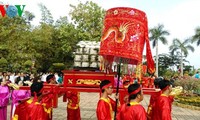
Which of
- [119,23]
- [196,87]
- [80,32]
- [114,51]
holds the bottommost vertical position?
[196,87]

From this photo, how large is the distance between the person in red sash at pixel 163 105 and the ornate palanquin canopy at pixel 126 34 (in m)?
0.76

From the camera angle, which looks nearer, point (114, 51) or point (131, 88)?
point (131, 88)

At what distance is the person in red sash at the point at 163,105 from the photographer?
17.8ft

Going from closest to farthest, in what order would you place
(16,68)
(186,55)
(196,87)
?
(196,87) < (16,68) < (186,55)

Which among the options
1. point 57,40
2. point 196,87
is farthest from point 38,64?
point 196,87

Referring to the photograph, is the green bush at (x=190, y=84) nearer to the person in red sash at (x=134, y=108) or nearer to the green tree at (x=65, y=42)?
the green tree at (x=65, y=42)

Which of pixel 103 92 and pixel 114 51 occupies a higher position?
pixel 114 51

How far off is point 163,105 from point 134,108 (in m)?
1.25

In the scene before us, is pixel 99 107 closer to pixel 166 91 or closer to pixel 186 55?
pixel 166 91

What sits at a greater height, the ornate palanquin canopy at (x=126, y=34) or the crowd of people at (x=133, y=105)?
the ornate palanquin canopy at (x=126, y=34)

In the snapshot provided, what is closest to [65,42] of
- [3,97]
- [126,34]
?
[3,97]

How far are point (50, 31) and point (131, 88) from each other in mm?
33508

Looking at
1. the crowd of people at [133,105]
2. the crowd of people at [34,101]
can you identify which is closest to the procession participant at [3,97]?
the crowd of people at [34,101]

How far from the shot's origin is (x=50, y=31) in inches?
1473
